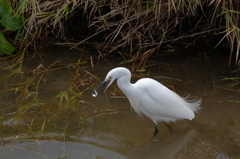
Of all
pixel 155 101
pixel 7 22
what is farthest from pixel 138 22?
pixel 7 22

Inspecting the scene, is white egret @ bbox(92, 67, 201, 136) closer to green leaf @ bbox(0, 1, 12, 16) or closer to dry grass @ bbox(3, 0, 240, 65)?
dry grass @ bbox(3, 0, 240, 65)

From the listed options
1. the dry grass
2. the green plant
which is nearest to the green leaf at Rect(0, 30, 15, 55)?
the green plant

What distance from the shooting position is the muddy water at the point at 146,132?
298 centimetres

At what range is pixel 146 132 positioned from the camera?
3.29 m

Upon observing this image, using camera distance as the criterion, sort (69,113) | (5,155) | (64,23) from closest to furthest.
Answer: (5,155) < (69,113) < (64,23)

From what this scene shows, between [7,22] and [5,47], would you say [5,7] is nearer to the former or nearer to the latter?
[7,22]

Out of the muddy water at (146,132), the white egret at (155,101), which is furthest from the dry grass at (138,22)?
the white egret at (155,101)

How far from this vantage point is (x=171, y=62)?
4.29 metres

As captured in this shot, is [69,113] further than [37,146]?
Yes

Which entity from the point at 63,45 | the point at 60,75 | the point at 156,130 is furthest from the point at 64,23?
the point at 156,130

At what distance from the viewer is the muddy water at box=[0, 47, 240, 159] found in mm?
2981

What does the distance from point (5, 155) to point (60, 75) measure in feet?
4.33

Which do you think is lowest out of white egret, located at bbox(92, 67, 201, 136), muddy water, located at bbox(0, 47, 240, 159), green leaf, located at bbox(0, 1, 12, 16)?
muddy water, located at bbox(0, 47, 240, 159)

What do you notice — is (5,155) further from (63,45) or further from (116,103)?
(63,45)
